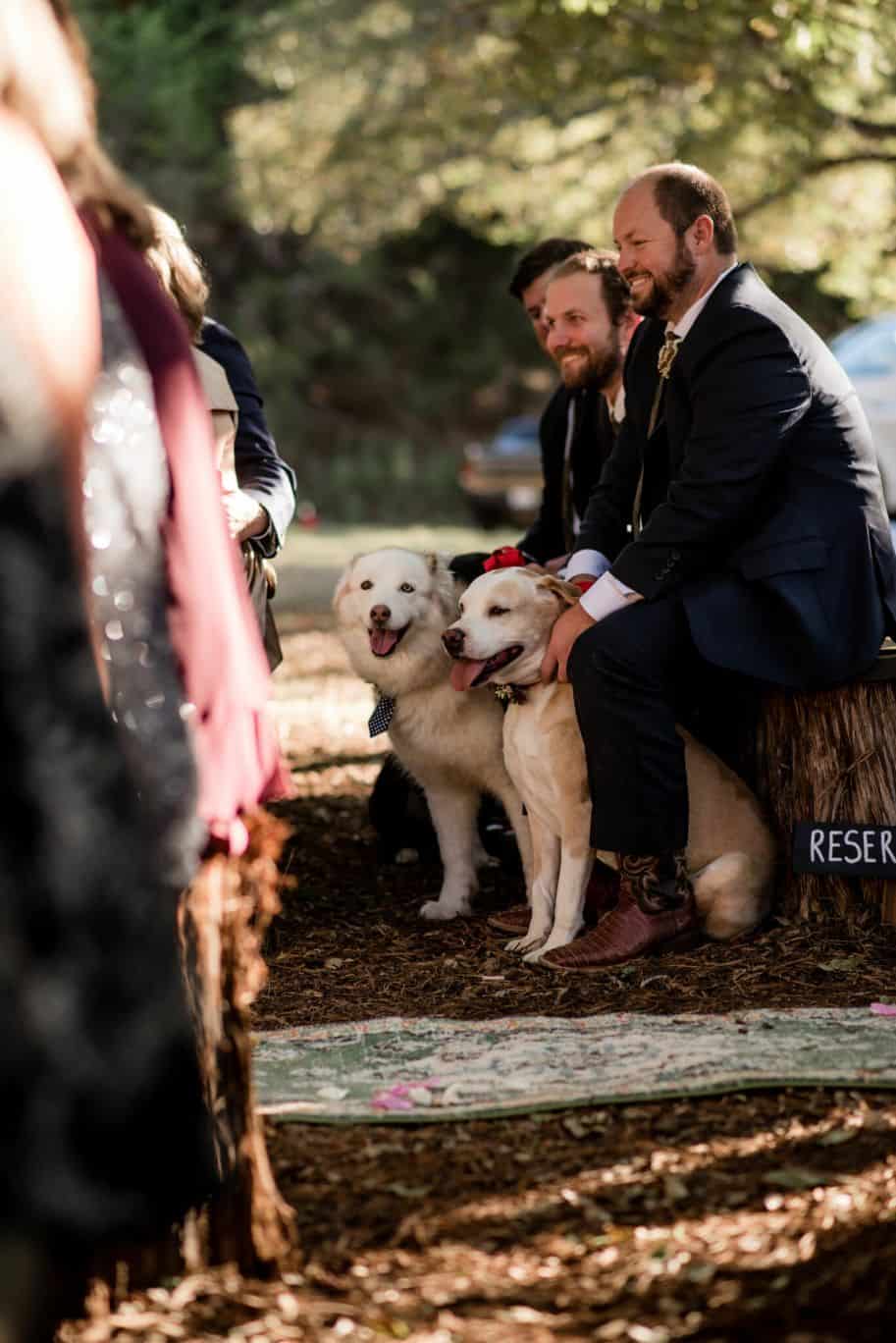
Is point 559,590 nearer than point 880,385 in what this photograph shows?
Yes

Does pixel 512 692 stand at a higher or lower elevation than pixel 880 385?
lower

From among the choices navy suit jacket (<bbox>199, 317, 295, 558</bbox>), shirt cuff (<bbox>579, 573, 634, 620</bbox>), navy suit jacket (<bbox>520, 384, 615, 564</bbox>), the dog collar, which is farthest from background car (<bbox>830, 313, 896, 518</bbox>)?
shirt cuff (<bbox>579, 573, 634, 620</bbox>)

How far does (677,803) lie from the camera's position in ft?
16.9

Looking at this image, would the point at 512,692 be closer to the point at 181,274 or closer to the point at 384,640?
the point at 384,640

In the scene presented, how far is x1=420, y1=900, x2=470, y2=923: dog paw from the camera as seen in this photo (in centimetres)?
594

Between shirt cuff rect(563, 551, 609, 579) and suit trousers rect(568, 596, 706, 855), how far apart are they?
0.67 meters

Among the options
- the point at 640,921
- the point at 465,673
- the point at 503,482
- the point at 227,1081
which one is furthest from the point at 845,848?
the point at 503,482

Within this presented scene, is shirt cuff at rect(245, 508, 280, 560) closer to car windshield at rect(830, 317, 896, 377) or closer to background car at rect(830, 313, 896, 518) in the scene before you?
background car at rect(830, 313, 896, 518)

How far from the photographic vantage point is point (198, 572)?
260 centimetres

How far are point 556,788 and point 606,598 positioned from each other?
593 mm

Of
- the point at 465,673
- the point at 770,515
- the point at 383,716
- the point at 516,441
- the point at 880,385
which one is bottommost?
the point at 383,716

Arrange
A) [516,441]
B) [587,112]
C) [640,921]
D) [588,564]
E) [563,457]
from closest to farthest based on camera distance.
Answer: [640,921]
[588,564]
[563,457]
[587,112]
[516,441]

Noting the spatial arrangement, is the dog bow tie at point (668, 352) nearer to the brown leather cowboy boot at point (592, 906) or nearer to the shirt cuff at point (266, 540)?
the shirt cuff at point (266, 540)

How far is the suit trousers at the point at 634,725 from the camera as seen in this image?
16.6ft
